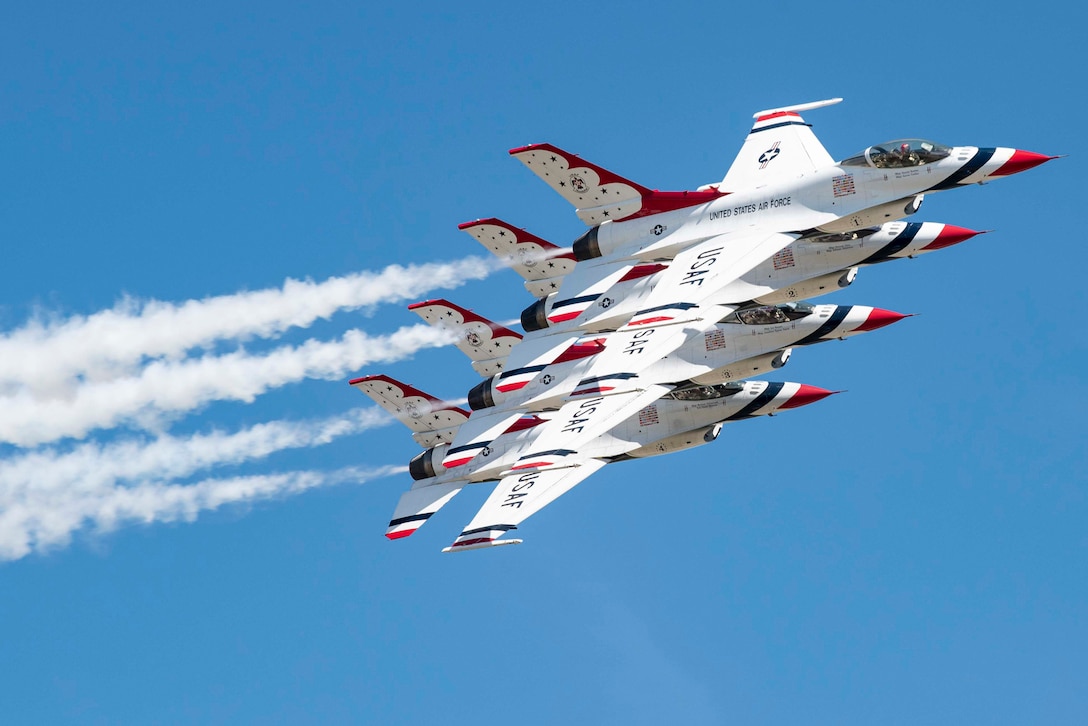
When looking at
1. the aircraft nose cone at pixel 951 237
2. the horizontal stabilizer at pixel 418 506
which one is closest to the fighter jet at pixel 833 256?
the aircraft nose cone at pixel 951 237

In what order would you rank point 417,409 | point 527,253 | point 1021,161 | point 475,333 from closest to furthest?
point 1021,161, point 527,253, point 417,409, point 475,333

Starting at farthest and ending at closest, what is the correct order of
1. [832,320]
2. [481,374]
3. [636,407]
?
1. [481,374]
2. [832,320]
3. [636,407]

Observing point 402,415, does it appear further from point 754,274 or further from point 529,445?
point 754,274

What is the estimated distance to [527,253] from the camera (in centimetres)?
7944

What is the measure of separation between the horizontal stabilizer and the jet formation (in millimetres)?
82

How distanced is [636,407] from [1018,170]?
617 inches

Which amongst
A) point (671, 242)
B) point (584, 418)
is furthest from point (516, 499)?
point (671, 242)

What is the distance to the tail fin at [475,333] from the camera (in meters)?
80.9

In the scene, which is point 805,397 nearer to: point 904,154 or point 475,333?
point 904,154

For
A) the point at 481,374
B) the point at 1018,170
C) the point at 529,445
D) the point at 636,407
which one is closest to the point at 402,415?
the point at 481,374

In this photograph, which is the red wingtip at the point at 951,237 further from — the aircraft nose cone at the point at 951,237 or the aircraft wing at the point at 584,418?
the aircraft wing at the point at 584,418

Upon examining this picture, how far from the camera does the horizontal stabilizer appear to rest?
76.5 metres

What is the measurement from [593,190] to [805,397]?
11.2 metres

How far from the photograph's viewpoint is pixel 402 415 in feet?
266
